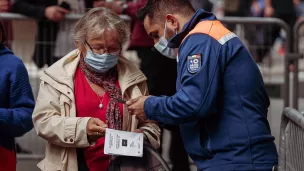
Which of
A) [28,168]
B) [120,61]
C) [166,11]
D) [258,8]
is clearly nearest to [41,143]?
[28,168]

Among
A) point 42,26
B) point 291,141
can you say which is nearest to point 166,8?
point 291,141

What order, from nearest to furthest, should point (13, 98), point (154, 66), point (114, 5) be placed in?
point (13, 98)
point (154, 66)
point (114, 5)

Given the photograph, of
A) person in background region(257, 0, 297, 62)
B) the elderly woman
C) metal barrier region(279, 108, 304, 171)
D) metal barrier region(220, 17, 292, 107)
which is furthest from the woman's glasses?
person in background region(257, 0, 297, 62)

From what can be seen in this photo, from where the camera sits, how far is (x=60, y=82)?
14.7 ft

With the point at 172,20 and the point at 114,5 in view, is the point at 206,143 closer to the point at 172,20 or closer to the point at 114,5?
the point at 172,20

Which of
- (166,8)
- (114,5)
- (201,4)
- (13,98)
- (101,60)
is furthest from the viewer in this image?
(114,5)

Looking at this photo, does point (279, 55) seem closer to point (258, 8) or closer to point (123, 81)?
point (123, 81)

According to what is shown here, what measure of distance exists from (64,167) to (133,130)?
1.44 ft

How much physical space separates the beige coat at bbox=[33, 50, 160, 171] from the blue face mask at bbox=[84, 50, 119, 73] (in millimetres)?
114

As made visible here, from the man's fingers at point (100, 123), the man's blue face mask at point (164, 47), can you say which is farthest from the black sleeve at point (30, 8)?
the man's fingers at point (100, 123)

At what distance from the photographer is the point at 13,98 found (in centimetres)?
463

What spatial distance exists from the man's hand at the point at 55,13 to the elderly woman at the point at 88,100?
91.0 inches

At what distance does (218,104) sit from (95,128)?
0.74m

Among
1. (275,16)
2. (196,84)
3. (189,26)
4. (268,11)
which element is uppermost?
(189,26)
